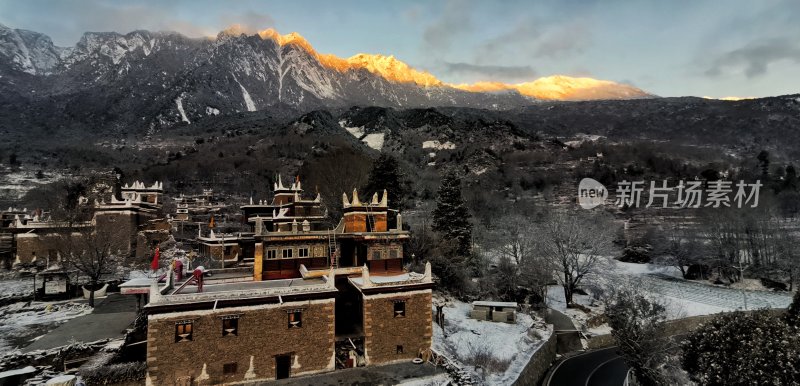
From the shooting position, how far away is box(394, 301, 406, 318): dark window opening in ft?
68.7

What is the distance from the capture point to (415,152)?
144250mm

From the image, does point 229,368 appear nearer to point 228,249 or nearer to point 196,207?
point 228,249

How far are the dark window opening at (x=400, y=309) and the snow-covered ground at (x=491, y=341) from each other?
4.02m

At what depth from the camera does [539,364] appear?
2600cm

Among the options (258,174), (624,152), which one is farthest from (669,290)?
(624,152)

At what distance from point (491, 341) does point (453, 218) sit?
53.5ft

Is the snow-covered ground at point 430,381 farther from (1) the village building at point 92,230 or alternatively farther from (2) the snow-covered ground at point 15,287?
(1) the village building at point 92,230

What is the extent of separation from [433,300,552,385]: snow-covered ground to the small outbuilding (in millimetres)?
563

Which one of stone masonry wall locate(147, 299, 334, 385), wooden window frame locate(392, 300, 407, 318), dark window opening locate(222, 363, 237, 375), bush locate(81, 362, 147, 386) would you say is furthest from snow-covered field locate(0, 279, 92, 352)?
wooden window frame locate(392, 300, 407, 318)

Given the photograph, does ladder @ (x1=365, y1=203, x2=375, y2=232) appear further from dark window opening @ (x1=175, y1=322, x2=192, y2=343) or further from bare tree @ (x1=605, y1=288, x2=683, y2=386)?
bare tree @ (x1=605, y1=288, x2=683, y2=386)

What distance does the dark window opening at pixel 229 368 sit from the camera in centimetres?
1767

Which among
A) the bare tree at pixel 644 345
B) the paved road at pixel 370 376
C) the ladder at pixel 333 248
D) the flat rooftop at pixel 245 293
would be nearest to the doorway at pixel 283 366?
the paved road at pixel 370 376

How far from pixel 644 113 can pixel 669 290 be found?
16537cm

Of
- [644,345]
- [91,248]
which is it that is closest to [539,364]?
[644,345]
